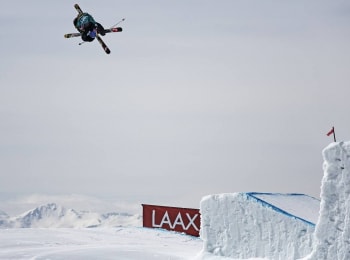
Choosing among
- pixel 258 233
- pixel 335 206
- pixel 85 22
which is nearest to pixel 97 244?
pixel 258 233

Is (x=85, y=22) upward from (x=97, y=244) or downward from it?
upward

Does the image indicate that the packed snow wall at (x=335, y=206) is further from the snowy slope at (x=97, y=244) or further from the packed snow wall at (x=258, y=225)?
the snowy slope at (x=97, y=244)

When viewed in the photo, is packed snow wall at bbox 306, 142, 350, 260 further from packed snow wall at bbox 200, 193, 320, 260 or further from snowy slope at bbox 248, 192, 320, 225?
snowy slope at bbox 248, 192, 320, 225

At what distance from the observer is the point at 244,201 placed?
22.0 meters

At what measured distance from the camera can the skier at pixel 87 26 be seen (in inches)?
1145

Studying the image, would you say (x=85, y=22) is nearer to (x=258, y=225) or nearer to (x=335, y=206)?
(x=258, y=225)

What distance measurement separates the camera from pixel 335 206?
1803 centimetres

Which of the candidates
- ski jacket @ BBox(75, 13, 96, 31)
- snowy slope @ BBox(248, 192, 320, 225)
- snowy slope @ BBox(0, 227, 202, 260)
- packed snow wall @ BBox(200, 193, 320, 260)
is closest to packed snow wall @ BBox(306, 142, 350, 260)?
packed snow wall @ BBox(200, 193, 320, 260)

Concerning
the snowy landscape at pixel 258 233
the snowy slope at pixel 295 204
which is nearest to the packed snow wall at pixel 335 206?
the snowy landscape at pixel 258 233

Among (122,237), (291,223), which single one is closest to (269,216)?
(291,223)

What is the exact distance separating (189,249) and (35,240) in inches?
239

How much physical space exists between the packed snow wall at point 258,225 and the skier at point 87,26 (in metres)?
9.52

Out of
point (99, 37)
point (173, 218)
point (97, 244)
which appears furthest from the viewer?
point (173, 218)

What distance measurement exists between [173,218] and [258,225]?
11897mm
